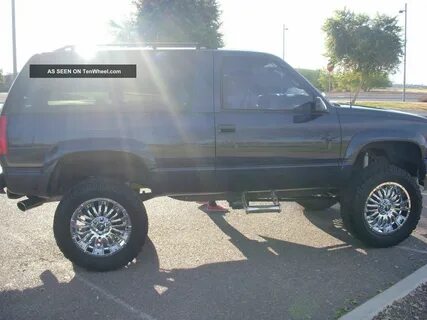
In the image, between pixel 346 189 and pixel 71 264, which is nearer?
pixel 71 264

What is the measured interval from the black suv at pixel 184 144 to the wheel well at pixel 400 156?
0.17 ft

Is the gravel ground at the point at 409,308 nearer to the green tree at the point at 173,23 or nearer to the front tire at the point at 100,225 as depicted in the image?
the front tire at the point at 100,225

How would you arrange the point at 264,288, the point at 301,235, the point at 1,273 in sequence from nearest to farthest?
the point at 264,288 → the point at 1,273 → the point at 301,235

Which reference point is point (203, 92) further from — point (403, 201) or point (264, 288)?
point (403, 201)

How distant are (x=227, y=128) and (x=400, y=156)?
214 cm

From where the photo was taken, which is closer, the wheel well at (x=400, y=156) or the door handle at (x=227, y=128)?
the door handle at (x=227, y=128)

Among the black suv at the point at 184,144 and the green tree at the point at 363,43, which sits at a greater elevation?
the green tree at the point at 363,43

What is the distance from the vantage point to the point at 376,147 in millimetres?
5582

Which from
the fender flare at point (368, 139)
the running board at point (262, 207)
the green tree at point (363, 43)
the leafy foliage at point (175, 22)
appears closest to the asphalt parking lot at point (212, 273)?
the running board at point (262, 207)

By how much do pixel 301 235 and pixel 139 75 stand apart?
2575mm

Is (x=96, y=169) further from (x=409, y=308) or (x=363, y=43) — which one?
(x=363, y=43)

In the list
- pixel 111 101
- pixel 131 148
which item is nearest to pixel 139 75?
pixel 111 101

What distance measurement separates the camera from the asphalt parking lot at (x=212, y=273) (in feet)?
13.0

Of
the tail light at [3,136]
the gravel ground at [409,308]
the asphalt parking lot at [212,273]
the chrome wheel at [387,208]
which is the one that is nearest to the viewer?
the gravel ground at [409,308]
